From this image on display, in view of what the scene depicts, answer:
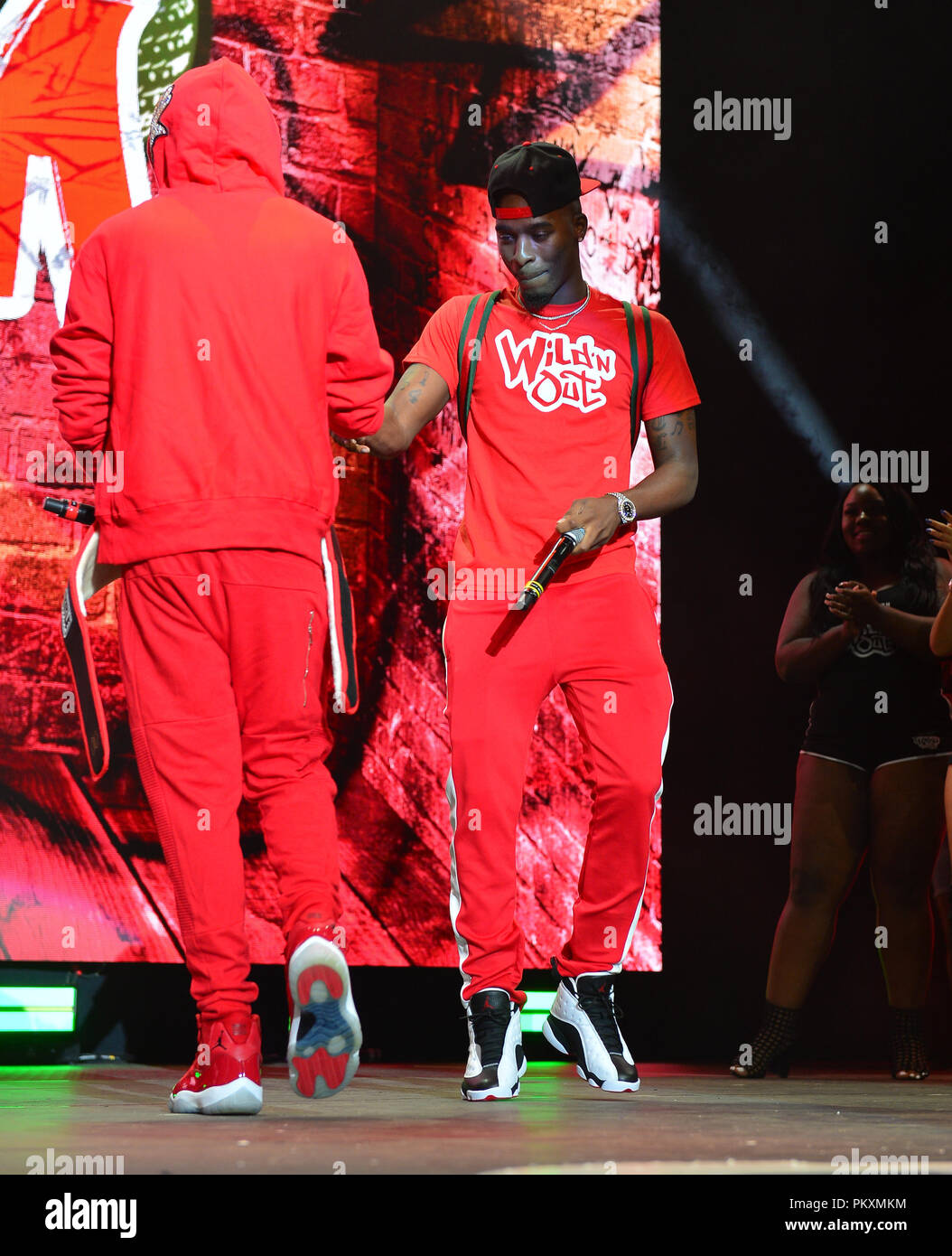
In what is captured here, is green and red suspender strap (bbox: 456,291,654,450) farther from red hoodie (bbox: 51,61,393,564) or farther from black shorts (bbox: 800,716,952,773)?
black shorts (bbox: 800,716,952,773)

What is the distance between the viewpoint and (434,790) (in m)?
4.49

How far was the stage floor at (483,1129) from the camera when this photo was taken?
6.40ft

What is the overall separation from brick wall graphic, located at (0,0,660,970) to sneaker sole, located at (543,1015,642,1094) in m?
1.17

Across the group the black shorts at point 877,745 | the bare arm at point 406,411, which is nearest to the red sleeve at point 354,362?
the bare arm at point 406,411

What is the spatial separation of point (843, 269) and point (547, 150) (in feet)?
6.26

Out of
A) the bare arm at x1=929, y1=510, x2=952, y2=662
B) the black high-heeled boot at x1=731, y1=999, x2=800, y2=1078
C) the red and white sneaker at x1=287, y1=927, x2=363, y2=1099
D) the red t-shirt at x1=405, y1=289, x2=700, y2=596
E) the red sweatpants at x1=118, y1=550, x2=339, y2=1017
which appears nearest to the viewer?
the red and white sneaker at x1=287, y1=927, x2=363, y2=1099

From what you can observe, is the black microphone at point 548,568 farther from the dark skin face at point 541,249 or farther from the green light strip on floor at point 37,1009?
the green light strip on floor at point 37,1009

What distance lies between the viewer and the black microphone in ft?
10.1

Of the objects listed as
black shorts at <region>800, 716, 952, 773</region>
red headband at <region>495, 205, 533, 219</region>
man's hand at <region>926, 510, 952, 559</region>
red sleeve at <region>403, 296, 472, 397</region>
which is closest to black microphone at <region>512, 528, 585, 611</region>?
red sleeve at <region>403, 296, 472, 397</region>

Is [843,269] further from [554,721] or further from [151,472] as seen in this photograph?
[151,472]

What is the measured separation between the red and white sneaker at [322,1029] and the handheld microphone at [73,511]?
930 millimetres

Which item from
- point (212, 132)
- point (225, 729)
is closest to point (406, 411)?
point (212, 132)

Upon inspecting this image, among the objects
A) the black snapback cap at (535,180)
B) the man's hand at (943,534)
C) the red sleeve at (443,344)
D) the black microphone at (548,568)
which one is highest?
the black snapback cap at (535,180)
